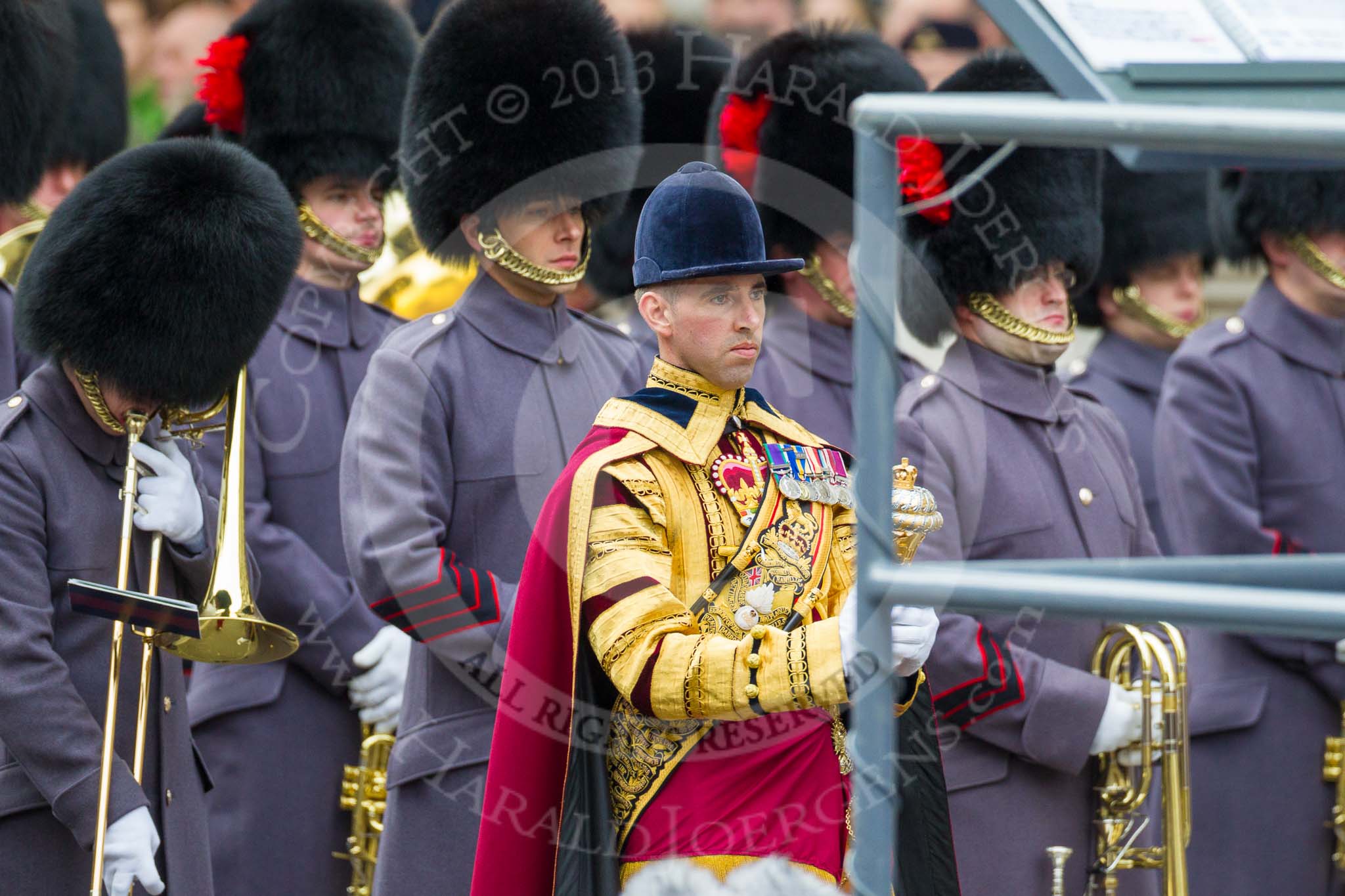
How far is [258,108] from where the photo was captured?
5285mm

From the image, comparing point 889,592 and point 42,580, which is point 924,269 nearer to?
point 42,580

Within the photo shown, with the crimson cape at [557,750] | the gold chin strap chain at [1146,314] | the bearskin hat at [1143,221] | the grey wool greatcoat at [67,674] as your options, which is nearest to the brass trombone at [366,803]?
the grey wool greatcoat at [67,674]

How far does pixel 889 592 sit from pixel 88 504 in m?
2.05

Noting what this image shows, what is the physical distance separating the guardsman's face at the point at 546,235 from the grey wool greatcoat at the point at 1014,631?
83cm

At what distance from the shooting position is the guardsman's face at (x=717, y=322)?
3.16 meters

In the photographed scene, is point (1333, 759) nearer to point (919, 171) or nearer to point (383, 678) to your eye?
point (919, 171)

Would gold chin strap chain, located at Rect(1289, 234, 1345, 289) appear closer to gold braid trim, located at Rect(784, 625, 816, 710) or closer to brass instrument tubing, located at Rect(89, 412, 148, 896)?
gold braid trim, located at Rect(784, 625, 816, 710)

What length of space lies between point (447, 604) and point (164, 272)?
0.87m

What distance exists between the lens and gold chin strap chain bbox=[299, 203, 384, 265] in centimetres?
510

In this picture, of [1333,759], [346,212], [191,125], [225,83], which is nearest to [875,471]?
[1333,759]

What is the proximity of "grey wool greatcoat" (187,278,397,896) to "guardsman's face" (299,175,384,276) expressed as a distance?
1.65 ft

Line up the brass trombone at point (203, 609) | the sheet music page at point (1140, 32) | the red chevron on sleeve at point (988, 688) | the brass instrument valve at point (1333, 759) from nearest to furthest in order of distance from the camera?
the sheet music page at point (1140, 32)
the brass trombone at point (203, 609)
the red chevron on sleeve at point (988, 688)
the brass instrument valve at point (1333, 759)

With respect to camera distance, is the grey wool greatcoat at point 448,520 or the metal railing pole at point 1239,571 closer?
the metal railing pole at point 1239,571

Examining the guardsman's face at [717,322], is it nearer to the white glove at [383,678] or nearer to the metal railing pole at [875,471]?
the metal railing pole at [875,471]
